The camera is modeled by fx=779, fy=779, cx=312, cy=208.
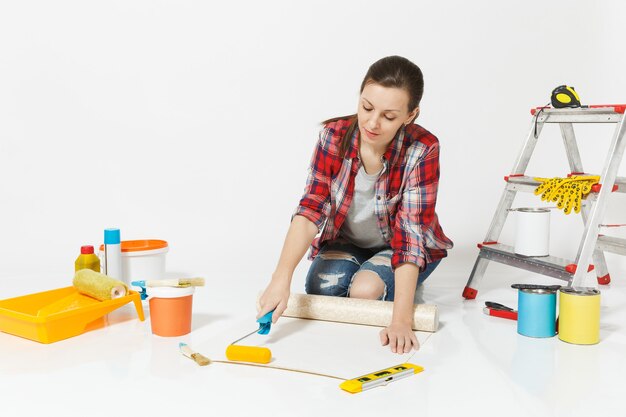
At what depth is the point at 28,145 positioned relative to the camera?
4258 mm

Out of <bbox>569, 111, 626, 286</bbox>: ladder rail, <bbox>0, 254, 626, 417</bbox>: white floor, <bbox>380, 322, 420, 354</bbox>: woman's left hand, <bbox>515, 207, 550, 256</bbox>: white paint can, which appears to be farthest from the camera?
<bbox>515, 207, 550, 256</bbox>: white paint can

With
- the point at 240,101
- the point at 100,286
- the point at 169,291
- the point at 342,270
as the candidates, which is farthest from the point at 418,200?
the point at 240,101

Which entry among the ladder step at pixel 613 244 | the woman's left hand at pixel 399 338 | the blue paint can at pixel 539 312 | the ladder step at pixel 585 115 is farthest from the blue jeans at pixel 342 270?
the ladder step at pixel 613 244

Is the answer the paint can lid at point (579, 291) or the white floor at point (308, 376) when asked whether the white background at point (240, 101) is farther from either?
the paint can lid at point (579, 291)

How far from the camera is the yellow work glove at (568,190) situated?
114 inches

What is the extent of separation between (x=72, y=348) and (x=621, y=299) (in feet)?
7.38

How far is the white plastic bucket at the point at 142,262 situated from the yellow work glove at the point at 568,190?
1571 millimetres

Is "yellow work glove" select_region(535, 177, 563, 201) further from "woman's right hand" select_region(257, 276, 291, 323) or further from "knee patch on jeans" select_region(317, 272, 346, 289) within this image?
"woman's right hand" select_region(257, 276, 291, 323)

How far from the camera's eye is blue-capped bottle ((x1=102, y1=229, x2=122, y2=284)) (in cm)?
312

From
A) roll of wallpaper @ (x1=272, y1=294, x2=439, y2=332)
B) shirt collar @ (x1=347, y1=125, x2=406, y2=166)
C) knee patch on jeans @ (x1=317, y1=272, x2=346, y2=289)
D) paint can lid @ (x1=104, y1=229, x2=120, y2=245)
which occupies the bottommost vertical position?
roll of wallpaper @ (x1=272, y1=294, x2=439, y2=332)

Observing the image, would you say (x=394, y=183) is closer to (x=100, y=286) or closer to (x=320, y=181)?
(x=320, y=181)

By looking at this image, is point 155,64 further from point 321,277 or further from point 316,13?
point 321,277

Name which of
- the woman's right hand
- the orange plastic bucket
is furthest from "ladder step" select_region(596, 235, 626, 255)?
the orange plastic bucket

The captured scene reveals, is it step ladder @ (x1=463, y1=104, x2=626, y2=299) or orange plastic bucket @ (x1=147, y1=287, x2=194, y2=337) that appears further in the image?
step ladder @ (x1=463, y1=104, x2=626, y2=299)
